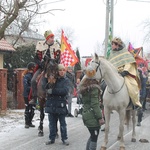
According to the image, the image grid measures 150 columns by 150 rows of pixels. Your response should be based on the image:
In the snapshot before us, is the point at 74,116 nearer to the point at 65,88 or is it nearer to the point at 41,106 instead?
the point at 41,106

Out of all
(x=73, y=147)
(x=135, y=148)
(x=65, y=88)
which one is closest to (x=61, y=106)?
(x=65, y=88)

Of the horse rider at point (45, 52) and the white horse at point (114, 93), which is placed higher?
the horse rider at point (45, 52)

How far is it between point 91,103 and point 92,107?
8 centimetres

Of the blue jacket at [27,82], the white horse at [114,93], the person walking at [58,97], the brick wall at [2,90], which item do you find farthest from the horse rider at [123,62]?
the brick wall at [2,90]

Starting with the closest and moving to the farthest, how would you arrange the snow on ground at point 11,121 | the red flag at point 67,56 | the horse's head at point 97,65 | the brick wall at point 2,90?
the horse's head at point 97,65 → the snow on ground at point 11,121 → the red flag at point 67,56 → the brick wall at point 2,90

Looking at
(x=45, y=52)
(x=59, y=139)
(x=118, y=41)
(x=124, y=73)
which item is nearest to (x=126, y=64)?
(x=124, y=73)

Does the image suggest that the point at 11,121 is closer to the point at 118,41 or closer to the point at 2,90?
the point at 2,90

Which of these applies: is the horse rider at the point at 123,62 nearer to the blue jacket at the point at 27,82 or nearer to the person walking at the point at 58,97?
the person walking at the point at 58,97

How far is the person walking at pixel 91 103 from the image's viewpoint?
5.87 meters

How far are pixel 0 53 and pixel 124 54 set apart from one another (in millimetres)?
11099

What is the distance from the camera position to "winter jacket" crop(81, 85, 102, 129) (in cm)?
586

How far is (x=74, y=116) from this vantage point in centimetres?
1203

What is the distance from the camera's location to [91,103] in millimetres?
5879

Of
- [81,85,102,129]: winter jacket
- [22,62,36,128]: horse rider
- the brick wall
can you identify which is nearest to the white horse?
[81,85,102,129]: winter jacket
